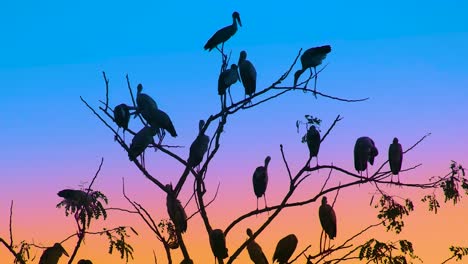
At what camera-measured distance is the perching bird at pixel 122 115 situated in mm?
9473

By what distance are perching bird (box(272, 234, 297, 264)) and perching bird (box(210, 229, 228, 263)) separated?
1.54 m

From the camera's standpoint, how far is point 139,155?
30.9 feet

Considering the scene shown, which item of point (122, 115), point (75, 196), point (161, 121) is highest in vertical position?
point (161, 121)

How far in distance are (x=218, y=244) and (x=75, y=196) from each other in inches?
67.1

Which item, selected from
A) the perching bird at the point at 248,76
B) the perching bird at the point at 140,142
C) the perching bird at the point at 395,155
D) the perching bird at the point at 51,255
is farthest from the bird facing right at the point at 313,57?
the perching bird at the point at 51,255

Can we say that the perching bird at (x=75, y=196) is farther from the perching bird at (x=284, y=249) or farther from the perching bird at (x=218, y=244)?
the perching bird at (x=284, y=249)

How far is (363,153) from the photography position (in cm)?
1038

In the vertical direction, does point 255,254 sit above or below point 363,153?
below

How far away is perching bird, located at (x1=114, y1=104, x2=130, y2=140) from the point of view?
373 inches

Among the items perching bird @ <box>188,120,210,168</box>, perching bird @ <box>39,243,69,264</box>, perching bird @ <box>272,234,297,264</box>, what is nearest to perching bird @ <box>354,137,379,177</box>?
perching bird @ <box>272,234,297,264</box>

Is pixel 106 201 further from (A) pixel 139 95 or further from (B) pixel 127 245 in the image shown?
(A) pixel 139 95

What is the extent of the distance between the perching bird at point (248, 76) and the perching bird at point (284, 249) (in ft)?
7.57

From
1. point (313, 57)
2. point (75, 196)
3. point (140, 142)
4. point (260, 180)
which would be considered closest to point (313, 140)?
point (140, 142)

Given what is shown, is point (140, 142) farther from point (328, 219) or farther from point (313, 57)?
point (313, 57)
